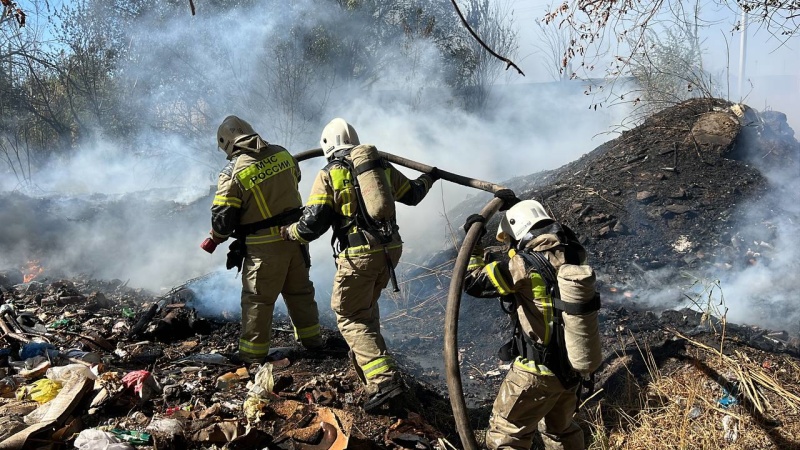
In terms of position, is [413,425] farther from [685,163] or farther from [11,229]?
[11,229]

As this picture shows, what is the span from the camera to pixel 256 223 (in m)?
4.35

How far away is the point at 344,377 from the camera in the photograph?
4.23 m

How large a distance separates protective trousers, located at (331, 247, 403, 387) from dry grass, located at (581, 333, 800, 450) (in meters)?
1.61

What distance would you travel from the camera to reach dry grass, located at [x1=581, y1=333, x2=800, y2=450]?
369cm

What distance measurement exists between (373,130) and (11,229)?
861 cm

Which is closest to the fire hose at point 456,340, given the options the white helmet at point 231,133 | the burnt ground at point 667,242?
the burnt ground at point 667,242

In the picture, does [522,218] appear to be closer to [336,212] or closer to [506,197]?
[506,197]

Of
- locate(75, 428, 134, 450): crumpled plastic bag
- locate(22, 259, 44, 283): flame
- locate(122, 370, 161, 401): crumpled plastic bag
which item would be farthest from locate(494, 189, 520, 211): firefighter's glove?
locate(22, 259, 44, 283): flame

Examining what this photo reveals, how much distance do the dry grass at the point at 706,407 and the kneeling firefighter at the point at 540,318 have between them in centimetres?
86

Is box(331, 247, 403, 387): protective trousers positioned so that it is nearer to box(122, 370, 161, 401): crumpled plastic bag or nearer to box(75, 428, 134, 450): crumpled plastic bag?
box(122, 370, 161, 401): crumpled plastic bag

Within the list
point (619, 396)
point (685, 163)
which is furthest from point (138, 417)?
point (685, 163)

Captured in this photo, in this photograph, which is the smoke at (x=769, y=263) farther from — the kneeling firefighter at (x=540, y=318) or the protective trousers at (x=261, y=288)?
the protective trousers at (x=261, y=288)

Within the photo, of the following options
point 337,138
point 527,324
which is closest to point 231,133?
point 337,138

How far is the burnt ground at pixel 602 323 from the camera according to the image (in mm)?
3557
